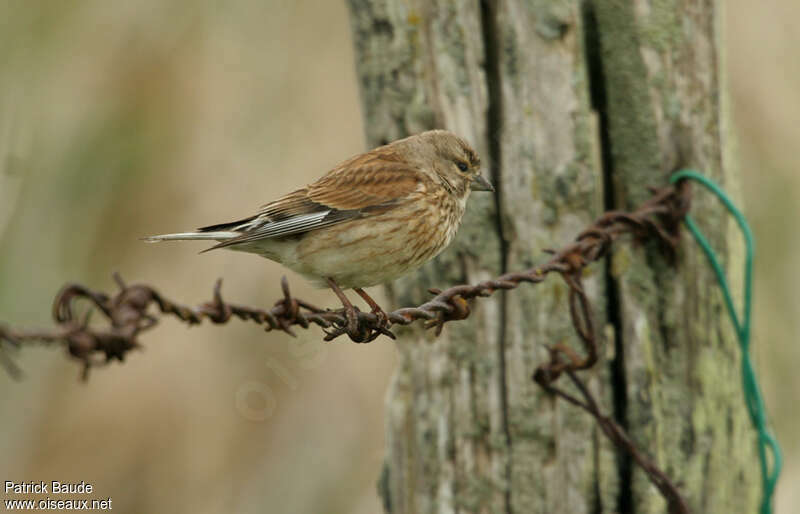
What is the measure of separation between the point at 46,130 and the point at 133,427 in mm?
2249

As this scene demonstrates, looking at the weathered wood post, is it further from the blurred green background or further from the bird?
the blurred green background

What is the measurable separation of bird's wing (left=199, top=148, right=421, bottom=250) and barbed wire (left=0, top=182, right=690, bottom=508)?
1.89ft

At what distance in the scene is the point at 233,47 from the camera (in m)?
7.20

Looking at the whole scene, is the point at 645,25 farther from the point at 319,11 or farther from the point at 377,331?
the point at 319,11

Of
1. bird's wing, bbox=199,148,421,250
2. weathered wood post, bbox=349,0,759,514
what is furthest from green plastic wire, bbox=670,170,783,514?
bird's wing, bbox=199,148,421,250

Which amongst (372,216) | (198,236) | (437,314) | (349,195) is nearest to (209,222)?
(349,195)

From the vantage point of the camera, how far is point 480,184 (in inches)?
153

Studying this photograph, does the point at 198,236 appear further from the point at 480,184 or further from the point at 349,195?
the point at 480,184

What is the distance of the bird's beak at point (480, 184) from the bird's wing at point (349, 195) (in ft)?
0.85

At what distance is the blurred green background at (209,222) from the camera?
675 centimetres

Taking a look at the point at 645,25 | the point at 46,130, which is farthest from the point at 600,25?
the point at 46,130

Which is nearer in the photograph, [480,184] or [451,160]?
[480,184]

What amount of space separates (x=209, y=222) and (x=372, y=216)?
3353mm

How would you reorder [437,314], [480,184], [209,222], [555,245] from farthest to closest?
[209,222] < [480,184] < [555,245] < [437,314]
